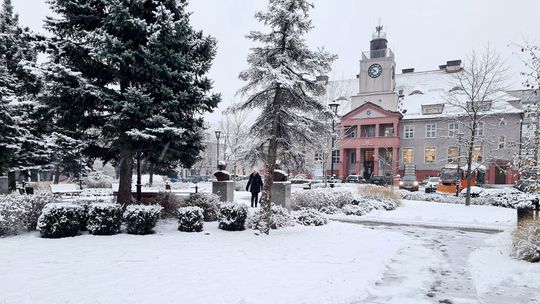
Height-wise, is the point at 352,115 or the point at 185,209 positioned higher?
the point at 352,115

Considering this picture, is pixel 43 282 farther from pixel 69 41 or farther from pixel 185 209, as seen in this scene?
pixel 69 41

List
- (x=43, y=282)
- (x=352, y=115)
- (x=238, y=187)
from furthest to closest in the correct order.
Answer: (x=352, y=115) → (x=238, y=187) → (x=43, y=282)

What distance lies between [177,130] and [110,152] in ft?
12.1

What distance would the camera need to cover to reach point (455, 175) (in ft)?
113

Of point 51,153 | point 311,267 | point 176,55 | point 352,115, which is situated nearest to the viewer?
point 311,267

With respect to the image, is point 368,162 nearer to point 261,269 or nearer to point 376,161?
point 376,161

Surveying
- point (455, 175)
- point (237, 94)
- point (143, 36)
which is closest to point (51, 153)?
point (143, 36)

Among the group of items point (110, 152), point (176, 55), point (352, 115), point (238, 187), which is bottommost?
point (238, 187)

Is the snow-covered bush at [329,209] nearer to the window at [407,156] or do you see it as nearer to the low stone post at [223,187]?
the low stone post at [223,187]

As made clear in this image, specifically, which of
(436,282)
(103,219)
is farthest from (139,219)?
(436,282)

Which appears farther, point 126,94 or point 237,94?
point 237,94

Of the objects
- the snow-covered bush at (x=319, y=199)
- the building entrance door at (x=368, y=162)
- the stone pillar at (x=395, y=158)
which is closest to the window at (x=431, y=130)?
the stone pillar at (x=395, y=158)

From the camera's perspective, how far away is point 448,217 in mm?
17500

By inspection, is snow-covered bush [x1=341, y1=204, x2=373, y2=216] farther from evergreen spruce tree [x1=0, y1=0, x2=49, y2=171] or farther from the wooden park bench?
the wooden park bench
